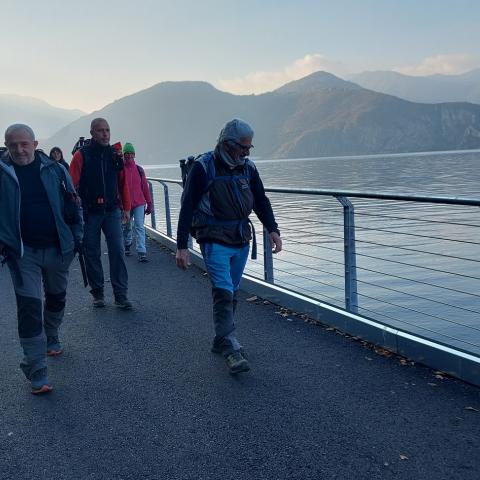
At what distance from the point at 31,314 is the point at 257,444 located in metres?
1.95

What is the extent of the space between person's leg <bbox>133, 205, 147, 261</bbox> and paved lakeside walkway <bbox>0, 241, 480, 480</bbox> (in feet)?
14.6

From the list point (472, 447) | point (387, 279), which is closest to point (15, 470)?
point (472, 447)

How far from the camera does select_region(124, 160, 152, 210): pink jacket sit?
33.6 feet

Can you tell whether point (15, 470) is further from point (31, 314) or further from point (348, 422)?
point (348, 422)

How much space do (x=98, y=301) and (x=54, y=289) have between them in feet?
6.93

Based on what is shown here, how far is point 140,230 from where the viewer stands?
10.4m

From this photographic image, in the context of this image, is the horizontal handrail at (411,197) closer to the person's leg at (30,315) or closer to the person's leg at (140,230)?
the person's leg at (30,315)

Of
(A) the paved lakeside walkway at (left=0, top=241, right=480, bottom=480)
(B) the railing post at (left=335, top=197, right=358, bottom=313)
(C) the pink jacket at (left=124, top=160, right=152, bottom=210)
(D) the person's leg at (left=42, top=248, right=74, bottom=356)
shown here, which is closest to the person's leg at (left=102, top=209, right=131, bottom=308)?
(A) the paved lakeside walkway at (left=0, top=241, right=480, bottom=480)

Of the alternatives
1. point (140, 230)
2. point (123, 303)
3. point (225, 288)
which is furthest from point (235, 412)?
point (140, 230)

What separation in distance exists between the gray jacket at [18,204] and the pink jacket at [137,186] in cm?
566

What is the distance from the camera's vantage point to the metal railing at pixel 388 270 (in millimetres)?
5605

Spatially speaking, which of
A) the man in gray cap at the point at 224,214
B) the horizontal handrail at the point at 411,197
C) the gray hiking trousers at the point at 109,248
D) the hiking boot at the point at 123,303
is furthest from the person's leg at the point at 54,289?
the horizontal handrail at the point at 411,197

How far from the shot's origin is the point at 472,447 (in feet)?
10.9

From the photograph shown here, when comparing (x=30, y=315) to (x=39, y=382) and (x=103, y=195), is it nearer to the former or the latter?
(x=39, y=382)
